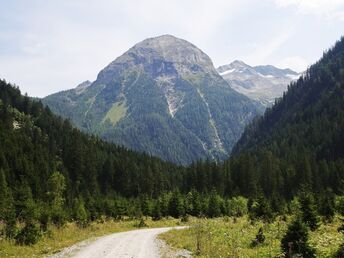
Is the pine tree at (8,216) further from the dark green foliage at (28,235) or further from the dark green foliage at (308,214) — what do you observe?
the dark green foliage at (308,214)

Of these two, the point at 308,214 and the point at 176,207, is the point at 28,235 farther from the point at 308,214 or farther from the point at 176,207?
the point at 176,207

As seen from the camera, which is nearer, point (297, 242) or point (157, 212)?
point (297, 242)

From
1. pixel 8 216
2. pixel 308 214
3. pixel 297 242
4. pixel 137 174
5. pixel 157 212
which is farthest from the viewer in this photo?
pixel 137 174

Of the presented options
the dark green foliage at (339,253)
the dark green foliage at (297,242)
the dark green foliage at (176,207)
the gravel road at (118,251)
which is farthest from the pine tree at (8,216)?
the dark green foliage at (176,207)

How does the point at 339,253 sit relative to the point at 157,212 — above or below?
above

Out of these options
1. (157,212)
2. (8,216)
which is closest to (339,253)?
(8,216)

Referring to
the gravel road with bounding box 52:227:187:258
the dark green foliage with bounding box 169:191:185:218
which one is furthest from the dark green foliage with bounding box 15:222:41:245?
the dark green foliage with bounding box 169:191:185:218

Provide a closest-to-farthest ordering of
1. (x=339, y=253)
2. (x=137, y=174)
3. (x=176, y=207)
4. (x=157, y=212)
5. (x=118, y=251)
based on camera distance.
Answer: (x=339, y=253) → (x=118, y=251) → (x=157, y=212) → (x=176, y=207) → (x=137, y=174)

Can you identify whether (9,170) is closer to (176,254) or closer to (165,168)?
(165,168)

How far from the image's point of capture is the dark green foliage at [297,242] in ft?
66.5

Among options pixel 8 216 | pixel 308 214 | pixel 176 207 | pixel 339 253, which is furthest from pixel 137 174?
pixel 339 253

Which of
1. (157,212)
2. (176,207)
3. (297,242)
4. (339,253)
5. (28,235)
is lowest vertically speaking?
(157,212)

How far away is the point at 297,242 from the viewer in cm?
2031

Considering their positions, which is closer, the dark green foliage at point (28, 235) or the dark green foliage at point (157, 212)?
the dark green foliage at point (28, 235)
